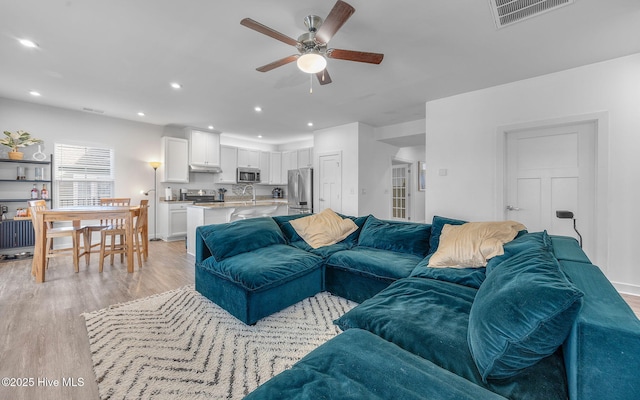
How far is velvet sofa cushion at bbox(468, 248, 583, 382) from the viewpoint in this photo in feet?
2.68

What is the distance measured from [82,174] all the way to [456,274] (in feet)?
21.3

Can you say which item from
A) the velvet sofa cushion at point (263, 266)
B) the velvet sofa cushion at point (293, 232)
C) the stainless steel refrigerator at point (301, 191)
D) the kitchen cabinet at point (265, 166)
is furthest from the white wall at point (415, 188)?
the velvet sofa cushion at point (263, 266)

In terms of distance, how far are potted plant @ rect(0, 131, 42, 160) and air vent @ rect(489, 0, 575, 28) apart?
21.4 feet

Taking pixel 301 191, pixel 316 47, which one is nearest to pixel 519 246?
pixel 316 47

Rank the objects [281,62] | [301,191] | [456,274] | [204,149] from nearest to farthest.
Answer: [456,274]
[281,62]
[204,149]
[301,191]

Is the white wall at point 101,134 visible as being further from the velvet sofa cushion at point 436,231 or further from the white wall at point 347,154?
the velvet sofa cushion at point 436,231

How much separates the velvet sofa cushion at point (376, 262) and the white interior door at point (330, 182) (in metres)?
3.16

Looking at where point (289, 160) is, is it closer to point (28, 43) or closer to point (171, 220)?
point (171, 220)

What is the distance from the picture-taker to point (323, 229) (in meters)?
3.19

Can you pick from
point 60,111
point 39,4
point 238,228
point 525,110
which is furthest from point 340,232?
point 60,111

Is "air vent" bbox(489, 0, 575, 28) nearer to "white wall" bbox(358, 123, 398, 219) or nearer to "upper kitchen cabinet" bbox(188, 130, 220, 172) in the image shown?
"white wall" bbox(358, 123, 398, 219)

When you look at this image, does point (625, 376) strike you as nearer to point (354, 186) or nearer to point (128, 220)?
point (128, 220)

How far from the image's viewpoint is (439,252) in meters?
2.27

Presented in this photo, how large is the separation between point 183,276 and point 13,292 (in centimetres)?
160
